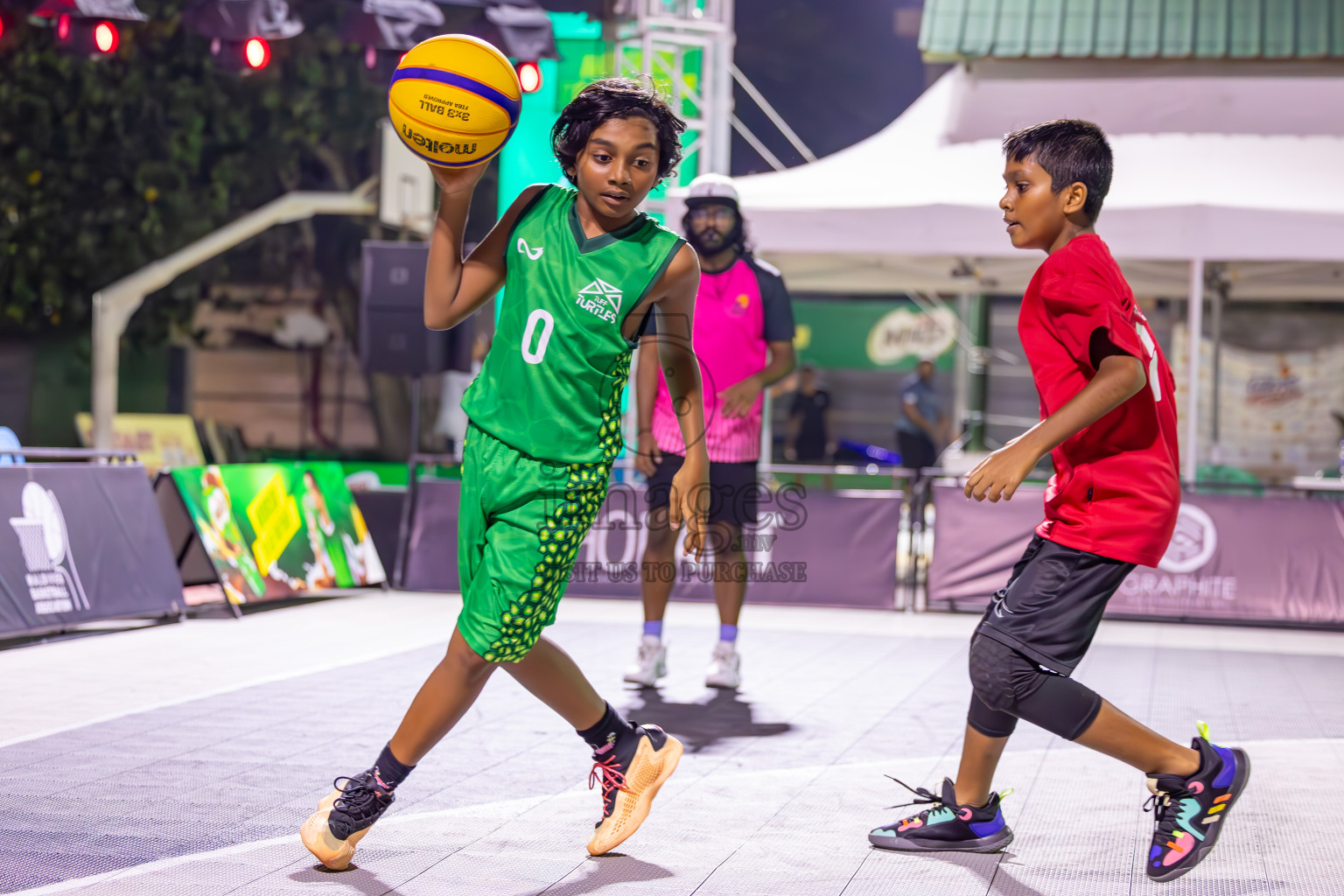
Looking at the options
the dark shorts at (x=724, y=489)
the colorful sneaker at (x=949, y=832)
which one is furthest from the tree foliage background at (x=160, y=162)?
the colorful sneaker at (x=949, y=832)

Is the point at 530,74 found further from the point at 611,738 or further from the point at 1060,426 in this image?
the point at 1060,426

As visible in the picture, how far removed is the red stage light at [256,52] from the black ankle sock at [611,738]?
8.81 meters

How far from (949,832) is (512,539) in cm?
131

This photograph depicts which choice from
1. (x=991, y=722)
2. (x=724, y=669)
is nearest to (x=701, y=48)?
(x=724, y=669)

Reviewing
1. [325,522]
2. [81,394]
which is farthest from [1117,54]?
[81,394]

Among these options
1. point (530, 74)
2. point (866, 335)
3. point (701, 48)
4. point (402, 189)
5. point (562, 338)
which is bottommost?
point (562, 338)

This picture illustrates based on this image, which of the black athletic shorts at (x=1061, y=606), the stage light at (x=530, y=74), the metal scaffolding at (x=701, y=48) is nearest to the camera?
the black athletic shorts at (x=1061, y=606)

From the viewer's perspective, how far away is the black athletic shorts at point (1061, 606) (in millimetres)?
2961

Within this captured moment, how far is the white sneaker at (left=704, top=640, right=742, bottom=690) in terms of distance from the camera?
5660 millimetres

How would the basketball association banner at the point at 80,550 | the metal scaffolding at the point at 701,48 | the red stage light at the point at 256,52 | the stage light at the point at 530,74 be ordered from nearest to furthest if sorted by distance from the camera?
the basketball association banner at the point at 80,550
the metal scaffolding at the point at 701,48
the red stage light at the point at 256,52
the stage light at the point at 530,74

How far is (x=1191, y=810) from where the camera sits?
2990mm

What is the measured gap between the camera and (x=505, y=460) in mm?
2936

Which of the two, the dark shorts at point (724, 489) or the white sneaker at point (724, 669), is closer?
the dark shorts at point (724, 489)

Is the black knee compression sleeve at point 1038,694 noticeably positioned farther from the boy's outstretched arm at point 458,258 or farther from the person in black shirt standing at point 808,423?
the person in black shirt standing at point 808,423
